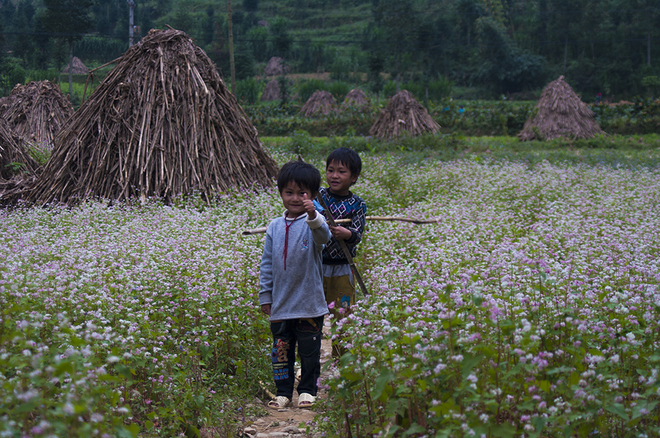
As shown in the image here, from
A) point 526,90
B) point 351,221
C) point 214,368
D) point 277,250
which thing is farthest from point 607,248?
point 526,90

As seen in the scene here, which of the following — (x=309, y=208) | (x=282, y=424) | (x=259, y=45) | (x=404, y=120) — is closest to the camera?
(x=309, y=208)

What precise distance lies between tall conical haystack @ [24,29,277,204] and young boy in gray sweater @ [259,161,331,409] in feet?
17.7

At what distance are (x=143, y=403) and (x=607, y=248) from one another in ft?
13.7

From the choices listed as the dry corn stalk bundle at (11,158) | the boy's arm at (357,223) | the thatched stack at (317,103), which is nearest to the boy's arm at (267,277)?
the boy's arm at (357,223)

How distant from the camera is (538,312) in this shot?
273cm

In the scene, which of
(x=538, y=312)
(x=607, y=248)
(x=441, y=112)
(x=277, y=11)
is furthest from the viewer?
(x=277, y=11)

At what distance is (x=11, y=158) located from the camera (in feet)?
33.4

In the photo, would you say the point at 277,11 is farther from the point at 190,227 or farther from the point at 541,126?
the point at 190,227

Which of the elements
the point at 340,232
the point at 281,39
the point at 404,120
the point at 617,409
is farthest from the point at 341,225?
the point at 281,39

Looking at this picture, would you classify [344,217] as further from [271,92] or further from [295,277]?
[271,92]

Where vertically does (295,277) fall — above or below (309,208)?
below

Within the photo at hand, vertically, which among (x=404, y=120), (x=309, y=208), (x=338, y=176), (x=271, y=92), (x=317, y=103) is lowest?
(x=309, y=208)

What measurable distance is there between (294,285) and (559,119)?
22.8 metres

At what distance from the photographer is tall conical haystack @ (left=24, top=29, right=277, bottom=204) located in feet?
29.1
